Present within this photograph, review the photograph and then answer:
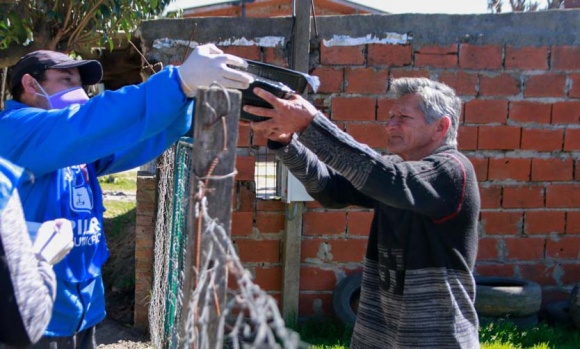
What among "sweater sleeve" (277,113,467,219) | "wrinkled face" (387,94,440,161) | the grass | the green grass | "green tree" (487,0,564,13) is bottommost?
the green grass

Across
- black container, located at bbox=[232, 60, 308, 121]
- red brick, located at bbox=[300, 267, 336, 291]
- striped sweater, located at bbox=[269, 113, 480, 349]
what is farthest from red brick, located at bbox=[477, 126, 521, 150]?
black container, located at bbox=[232, 60, 308, 121]

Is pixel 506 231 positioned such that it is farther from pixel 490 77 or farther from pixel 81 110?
pixel 81 110

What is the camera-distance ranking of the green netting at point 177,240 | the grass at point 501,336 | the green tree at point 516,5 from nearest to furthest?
1. the green netting at point 177,240
2. the grass at point 501,336
3. the green tree at point 516,5

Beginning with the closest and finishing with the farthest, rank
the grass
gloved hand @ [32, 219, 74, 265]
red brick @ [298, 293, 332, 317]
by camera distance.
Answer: gloved hand @ [32, 219, 74, 265] < the grass < red brick @ [298, 293, 332, 317]

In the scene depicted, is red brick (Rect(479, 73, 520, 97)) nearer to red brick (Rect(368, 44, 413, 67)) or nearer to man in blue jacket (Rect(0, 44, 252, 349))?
red brick (Rect(368, 44, 413, 67))

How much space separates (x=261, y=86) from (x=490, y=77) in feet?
9.28

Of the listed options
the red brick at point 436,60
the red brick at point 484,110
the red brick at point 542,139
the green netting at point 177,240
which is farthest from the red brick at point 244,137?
the red brick at point 542,139

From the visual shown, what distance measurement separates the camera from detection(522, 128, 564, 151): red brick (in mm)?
4754

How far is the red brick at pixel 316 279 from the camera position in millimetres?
4625

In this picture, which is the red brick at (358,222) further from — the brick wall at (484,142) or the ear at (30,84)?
the ear at (30,84)

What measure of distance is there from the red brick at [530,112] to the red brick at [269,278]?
2008mm

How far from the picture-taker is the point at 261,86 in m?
2.35

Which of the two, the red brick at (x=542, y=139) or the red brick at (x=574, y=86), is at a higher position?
the red brick at (x=574, y=86)

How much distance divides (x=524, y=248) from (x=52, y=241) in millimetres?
3746
